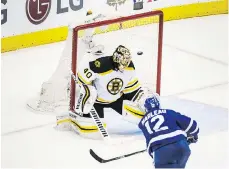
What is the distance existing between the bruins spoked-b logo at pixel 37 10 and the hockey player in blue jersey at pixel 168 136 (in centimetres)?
193

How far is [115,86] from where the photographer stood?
3154mm

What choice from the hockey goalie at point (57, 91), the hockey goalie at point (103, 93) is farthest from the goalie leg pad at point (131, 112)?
the hockey goalie at point (57, 91)

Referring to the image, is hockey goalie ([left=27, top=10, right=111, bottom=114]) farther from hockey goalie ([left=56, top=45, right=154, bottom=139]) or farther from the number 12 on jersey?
the number 12 on jersey

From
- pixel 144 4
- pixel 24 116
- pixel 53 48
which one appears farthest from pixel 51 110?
pixel 144 4

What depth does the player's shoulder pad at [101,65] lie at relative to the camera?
3.09 m

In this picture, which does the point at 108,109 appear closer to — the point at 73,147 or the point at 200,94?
the point at 73,147

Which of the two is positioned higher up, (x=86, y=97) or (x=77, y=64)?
(x=77, y=64)

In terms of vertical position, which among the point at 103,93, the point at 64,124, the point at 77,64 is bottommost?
the point at 64,124

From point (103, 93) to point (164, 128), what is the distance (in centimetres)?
63

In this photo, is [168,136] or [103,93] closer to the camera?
[168,136]

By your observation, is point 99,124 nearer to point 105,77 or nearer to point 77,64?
point 105,77

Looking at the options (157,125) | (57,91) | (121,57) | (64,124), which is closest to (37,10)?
(57,91)

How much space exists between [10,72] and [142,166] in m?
1.52

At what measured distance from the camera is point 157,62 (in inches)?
134
